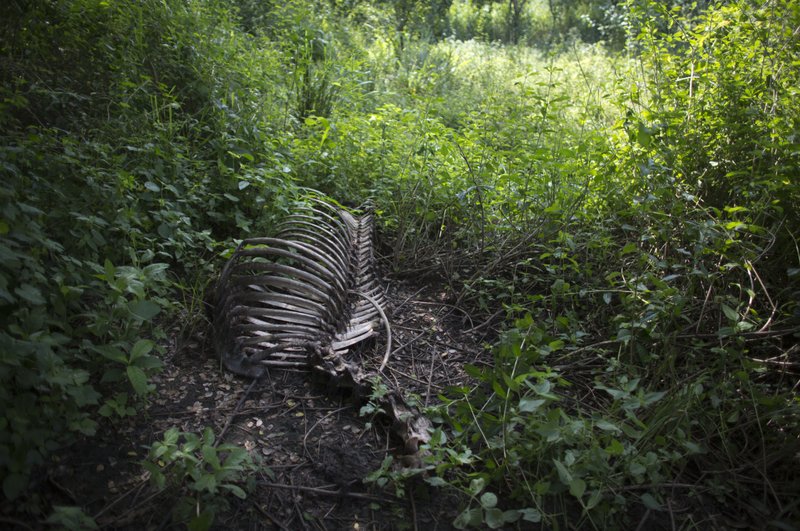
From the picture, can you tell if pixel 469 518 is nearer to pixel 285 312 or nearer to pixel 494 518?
pixel 494 518

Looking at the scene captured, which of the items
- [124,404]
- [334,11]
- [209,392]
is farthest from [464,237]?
[334,11]

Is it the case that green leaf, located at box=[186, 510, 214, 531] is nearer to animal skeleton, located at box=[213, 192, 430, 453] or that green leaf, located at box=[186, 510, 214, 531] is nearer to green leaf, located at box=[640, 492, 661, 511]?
animal skeleton, located at box=[213, 192, 430, 453]

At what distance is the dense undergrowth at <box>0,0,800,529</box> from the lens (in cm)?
166

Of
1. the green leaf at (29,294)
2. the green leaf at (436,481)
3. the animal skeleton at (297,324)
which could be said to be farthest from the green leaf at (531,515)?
the green leaf at (29,294)

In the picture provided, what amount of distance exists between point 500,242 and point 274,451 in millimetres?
1989

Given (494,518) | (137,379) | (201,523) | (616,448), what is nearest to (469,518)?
(494,518)

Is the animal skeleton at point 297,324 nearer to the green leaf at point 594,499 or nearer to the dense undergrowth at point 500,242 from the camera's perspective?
the dense undergrowth at point 500,242

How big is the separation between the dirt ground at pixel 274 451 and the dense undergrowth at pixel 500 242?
0.09m

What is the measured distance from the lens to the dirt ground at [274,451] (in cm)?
155

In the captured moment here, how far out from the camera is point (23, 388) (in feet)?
4.91

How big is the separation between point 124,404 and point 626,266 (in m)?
2.49

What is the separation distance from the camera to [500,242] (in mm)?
3270

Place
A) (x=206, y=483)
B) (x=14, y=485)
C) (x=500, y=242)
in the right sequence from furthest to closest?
(x=500, y=242)
(x=206, y=483)
(x=14, y=485)

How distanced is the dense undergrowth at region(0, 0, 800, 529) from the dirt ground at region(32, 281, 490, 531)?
0.09 meters
